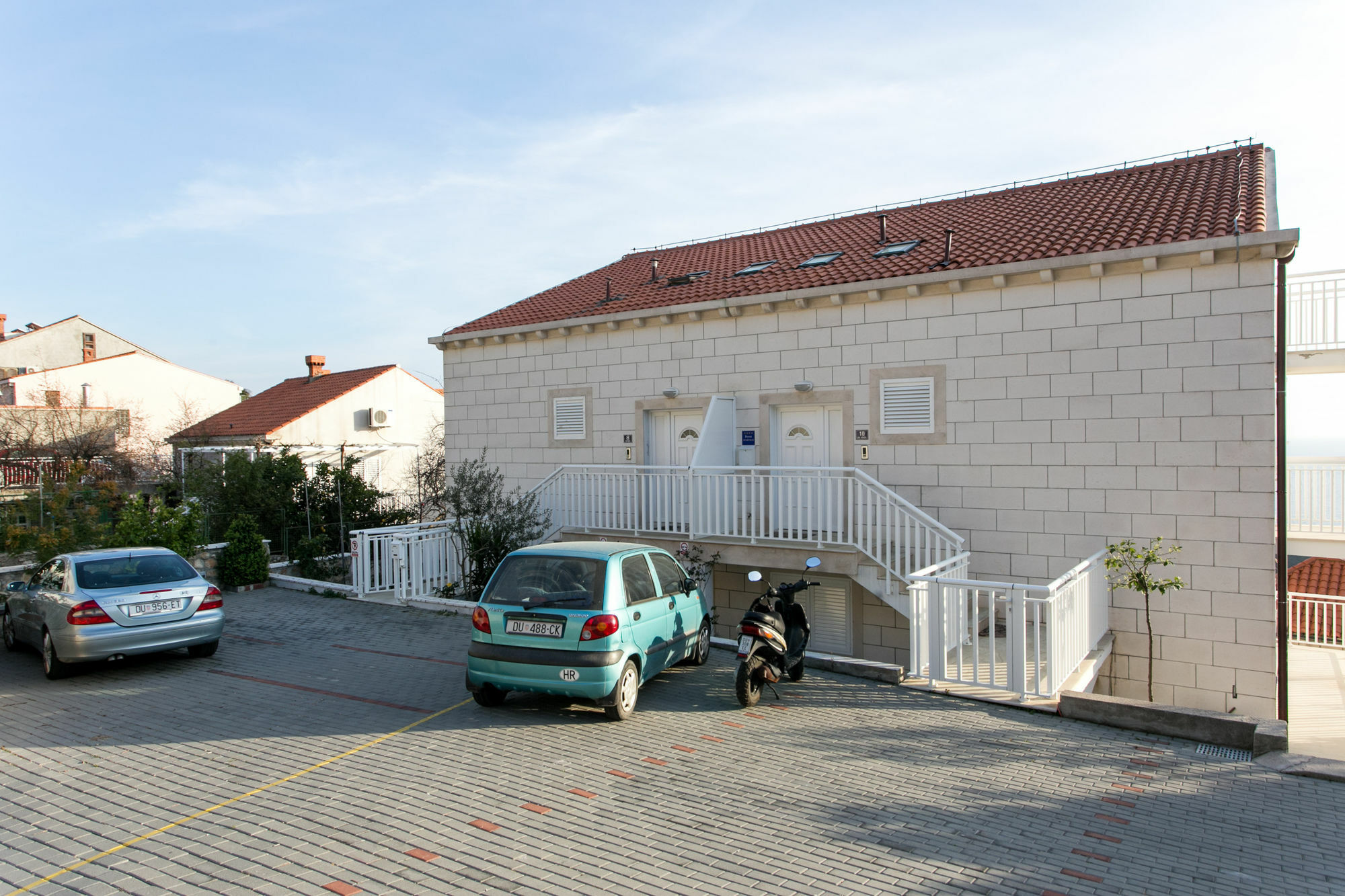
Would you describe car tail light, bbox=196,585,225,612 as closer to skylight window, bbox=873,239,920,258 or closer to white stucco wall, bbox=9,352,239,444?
skylight window, bbox=873,239,920,258

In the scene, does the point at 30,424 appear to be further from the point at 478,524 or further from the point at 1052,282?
the point at 1052,282

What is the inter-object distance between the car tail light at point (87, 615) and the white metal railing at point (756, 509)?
6.61 metres

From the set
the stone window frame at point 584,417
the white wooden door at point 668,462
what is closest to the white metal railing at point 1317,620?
the white wooden door at point 668,462

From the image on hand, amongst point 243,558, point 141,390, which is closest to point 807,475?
point 243,558

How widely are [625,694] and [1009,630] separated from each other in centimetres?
346

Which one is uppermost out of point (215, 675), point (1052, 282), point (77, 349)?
point (77, 349)

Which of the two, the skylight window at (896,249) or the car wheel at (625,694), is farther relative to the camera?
the skylight window at (896,249)

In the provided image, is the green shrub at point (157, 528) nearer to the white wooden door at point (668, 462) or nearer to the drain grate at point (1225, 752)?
the white wooden door at point (668, 462)

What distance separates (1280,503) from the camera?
960cm

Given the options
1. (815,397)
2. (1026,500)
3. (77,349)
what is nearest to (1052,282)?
(1026,500)

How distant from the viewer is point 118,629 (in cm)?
830

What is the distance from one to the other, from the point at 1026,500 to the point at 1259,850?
6304mm

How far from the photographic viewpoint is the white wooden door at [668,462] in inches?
486

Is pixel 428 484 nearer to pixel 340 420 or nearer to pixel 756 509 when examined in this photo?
pixel 340 420
